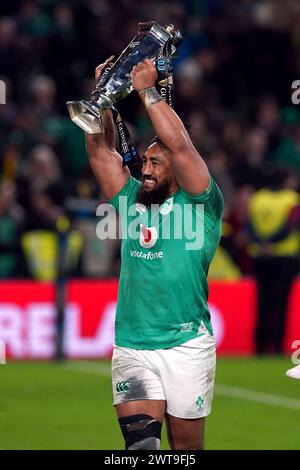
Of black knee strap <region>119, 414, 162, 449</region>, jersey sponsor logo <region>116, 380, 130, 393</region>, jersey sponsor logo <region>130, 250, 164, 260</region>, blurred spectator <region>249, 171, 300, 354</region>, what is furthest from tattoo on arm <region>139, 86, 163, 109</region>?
blurred spectator <region>249, 171, 300, 354</region>

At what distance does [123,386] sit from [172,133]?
57.0 inches

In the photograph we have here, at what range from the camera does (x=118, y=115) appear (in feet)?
25.6

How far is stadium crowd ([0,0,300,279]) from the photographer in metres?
15.8

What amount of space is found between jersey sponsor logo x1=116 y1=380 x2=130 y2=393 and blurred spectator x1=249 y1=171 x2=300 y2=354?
838cm

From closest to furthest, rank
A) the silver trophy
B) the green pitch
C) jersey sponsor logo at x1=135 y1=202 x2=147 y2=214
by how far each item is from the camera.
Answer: the silver trophy → jersey sponsor logo at x1=135 y1=202 x2=147 y2=214 → the green pitch

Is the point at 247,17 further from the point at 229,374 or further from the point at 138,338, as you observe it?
the point at 138,338

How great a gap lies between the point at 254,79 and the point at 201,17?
134 centimetres

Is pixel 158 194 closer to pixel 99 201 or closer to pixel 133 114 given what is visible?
pixel 99 201

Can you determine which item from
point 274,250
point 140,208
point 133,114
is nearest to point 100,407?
point 274,250

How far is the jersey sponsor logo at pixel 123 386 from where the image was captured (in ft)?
23.8

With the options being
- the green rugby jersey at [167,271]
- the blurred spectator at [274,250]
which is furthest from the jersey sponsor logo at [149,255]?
the blurred spectator at [274,250]

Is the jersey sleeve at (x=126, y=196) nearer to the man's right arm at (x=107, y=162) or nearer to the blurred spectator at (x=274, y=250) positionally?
the man's right arm at (x=107, y=162)

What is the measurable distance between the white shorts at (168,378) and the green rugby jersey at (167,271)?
0.06 meters

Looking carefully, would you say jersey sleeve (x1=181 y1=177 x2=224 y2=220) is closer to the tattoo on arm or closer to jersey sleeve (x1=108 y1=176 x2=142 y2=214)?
jersey sleeve (x1=108 y1=176 x2=142 y2=214)
